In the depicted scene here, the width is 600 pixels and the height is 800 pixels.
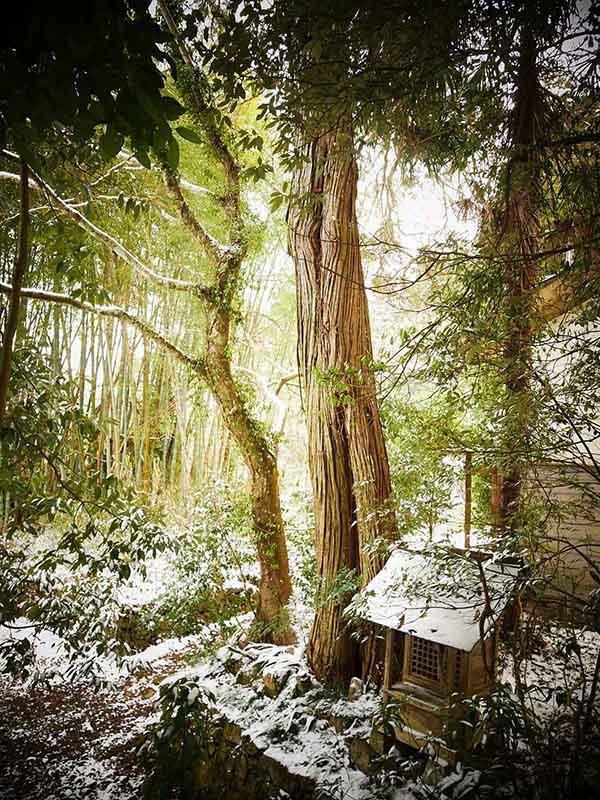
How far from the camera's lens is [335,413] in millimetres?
2965

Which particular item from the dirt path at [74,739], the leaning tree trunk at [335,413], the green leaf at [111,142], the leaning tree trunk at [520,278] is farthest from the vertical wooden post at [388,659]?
the green leaf at [111,142]

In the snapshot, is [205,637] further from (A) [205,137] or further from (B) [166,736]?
(A) [205,137]

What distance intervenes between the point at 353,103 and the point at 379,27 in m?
0.20

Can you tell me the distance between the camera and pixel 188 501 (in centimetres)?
534

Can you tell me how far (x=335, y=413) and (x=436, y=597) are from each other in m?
1.24

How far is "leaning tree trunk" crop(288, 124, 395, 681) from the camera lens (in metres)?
Answer: 2.83

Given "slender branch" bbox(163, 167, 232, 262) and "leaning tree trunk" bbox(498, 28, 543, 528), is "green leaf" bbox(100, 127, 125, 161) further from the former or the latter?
"slender branch" bbox(163, 167, 232, 262)

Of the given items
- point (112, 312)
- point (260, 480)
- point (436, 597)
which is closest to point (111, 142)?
point (436, 597)

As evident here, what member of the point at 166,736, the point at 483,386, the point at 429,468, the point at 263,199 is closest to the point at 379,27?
the point at 483,386

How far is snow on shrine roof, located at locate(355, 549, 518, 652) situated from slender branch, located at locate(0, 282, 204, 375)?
1.91m

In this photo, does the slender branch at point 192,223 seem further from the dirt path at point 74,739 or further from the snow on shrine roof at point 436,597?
the dirt path at point 74,739

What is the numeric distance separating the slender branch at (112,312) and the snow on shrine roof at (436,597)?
1914mm

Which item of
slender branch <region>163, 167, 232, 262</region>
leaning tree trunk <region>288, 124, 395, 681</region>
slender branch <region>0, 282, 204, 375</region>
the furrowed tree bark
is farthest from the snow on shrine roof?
slender branch <region>163, 167, 232, 262</region>

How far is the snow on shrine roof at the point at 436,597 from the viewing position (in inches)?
67.9
